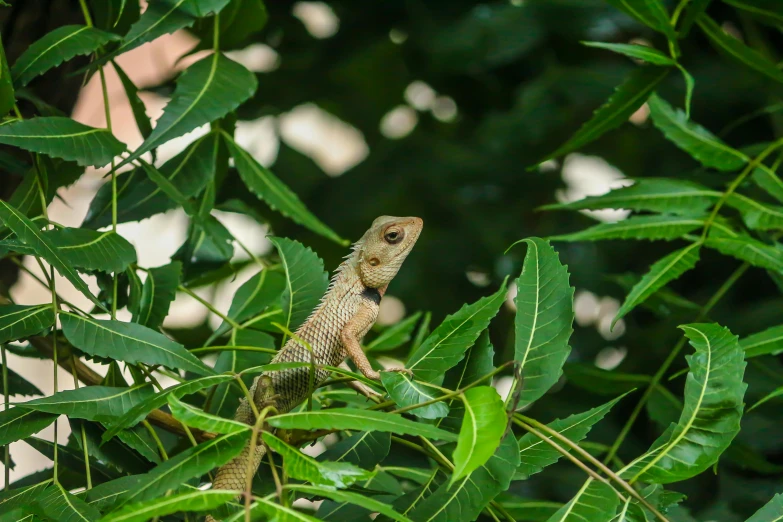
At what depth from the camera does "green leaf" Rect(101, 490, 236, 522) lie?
0.46 metres

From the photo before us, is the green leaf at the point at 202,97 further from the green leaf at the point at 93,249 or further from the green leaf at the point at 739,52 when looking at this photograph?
the green leaf at the point at 739,52

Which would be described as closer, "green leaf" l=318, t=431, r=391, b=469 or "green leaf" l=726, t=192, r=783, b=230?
"green leaf" l=318, t=431, r=391, b=469

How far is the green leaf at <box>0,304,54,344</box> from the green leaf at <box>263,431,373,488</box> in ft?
0.91

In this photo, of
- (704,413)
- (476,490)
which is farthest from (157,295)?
(704,413)

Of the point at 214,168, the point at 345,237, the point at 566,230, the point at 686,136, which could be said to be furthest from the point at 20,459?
the point at 686,136

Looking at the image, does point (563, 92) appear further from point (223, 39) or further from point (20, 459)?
point (20, 459)

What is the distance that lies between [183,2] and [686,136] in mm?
644

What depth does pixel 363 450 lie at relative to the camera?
738 mm

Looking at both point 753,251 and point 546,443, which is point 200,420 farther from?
point 753,251

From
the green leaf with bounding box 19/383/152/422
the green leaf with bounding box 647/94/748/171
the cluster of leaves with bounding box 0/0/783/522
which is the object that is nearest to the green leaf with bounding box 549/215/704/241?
the cluster of leaves with bounding box 0/0/783/522

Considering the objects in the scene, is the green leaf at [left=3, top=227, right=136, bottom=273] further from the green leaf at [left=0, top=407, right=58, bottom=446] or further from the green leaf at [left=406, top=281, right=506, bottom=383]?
the green leaf at [left=406, top=281, right=506, bottom=383]

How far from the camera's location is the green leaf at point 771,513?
0.62m

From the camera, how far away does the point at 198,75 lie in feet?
2.79

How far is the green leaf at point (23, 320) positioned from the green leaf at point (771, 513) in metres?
0.62
